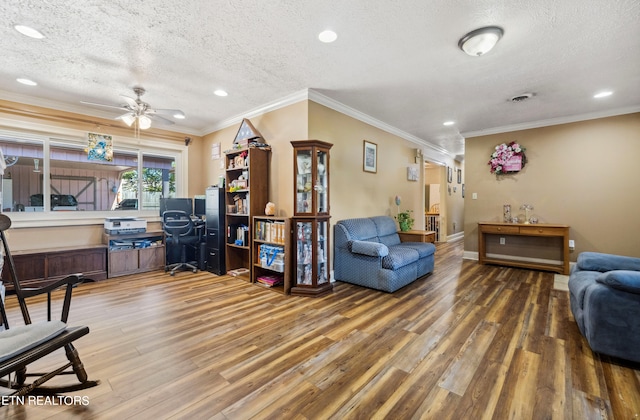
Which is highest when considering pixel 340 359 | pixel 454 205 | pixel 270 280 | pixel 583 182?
pixel 583 182

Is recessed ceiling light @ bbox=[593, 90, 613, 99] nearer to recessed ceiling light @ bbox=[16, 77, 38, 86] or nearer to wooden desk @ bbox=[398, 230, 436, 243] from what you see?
wooden desk @ bbox=[398, 230, 436, 243]

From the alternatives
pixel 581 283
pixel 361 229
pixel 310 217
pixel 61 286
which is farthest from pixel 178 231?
pixel 581 283

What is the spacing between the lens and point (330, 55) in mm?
2697

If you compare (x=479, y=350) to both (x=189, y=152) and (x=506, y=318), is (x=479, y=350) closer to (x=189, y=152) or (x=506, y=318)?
(x=506, y=318)

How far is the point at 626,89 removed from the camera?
3.41 m

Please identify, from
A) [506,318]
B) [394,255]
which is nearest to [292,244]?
[394,255]

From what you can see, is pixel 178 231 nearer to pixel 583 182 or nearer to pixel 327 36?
pixel 327 36

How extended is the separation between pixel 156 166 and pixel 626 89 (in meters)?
7.25

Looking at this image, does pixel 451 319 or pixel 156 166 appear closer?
pixel 451 319

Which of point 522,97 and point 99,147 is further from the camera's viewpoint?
point 99,147

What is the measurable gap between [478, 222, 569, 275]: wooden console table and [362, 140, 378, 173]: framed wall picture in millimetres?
2271

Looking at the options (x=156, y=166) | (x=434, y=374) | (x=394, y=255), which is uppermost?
(x=156, y=166)

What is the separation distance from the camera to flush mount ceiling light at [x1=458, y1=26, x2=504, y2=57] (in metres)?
2.24

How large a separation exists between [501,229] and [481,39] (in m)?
3.56
